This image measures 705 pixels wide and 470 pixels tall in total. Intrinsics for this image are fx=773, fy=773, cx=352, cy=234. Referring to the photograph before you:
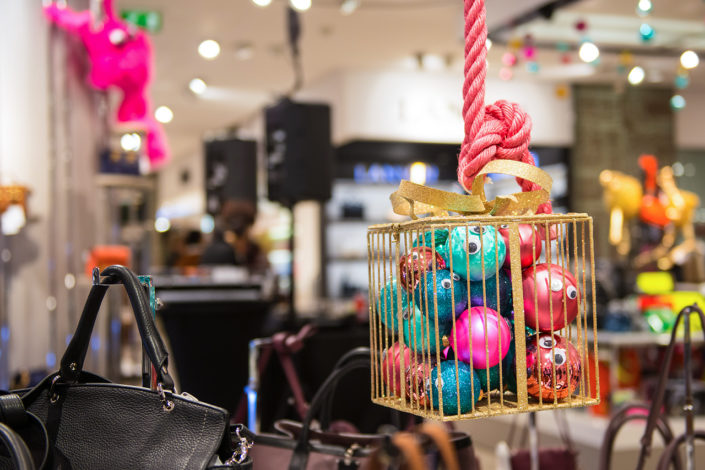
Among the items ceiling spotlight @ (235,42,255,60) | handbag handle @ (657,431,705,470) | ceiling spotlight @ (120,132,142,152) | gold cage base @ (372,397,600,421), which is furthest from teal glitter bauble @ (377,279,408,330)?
ceiling spotlight @ (235,42,255,60)

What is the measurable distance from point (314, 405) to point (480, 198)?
0.46 meters

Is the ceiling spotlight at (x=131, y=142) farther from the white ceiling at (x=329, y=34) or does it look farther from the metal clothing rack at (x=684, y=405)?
the metal clothing rack at (x=684, y=405)

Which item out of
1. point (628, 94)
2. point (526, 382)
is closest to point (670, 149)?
point (628, 94)

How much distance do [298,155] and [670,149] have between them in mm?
6035

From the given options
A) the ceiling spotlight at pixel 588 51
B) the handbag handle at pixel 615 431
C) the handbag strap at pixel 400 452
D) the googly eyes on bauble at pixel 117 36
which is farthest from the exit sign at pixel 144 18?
the handbag strap at pixel 400 452

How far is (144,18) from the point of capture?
6324mm

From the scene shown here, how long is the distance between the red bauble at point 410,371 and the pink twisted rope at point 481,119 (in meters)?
0.23

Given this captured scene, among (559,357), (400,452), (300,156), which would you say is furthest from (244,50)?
(400,452)

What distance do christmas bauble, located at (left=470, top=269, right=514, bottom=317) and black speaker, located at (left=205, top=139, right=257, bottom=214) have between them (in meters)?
5.99

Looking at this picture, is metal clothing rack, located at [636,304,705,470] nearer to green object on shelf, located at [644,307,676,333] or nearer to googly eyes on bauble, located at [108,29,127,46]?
green object on shelf, located at [644,307,676,333]

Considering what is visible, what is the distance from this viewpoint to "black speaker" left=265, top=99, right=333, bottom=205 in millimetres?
4707

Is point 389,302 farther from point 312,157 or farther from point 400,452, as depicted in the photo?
point 312,157

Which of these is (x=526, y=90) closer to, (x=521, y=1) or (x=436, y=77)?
(x=436, y=77)

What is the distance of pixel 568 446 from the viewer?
6.11 ft
